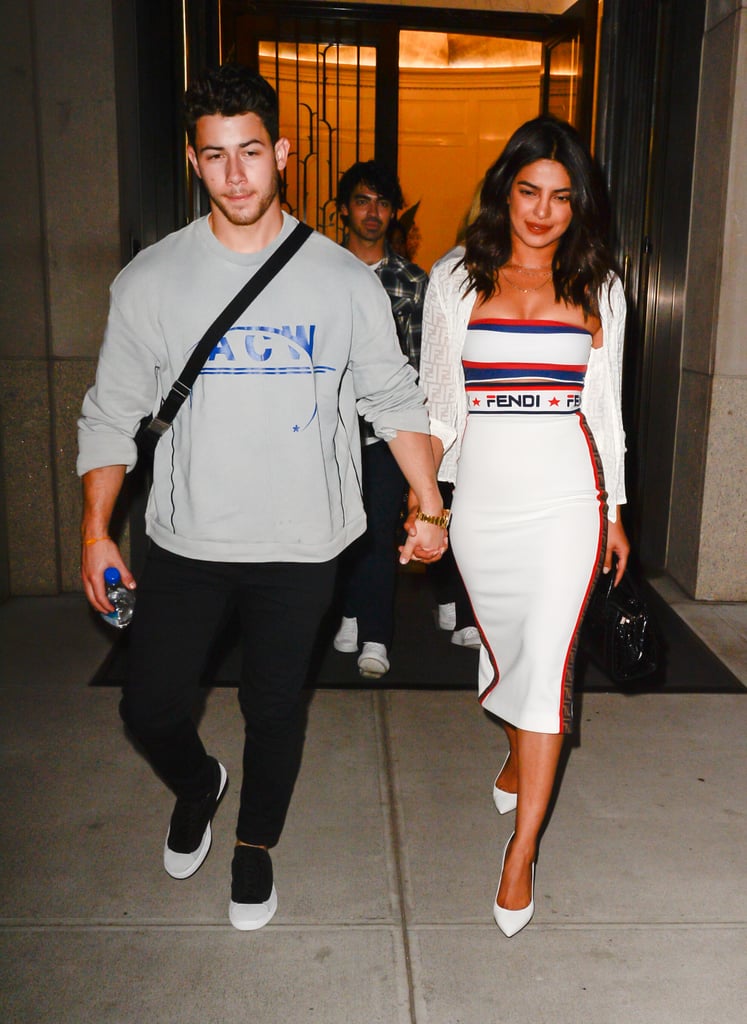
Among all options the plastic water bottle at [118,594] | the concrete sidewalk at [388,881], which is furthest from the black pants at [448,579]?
the plastic water bottle at [118,594]

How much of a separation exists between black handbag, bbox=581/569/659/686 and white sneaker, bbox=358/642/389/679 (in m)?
1.61

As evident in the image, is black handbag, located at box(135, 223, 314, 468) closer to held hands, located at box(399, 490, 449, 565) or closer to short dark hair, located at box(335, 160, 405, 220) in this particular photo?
held hands, located at box(399, 490, 449, 565)

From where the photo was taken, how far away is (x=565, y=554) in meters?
2.88

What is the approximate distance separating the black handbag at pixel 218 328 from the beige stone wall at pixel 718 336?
11.5 feet

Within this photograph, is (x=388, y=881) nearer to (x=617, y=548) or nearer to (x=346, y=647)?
(x=617, y=548)

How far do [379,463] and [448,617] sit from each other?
1129 mm

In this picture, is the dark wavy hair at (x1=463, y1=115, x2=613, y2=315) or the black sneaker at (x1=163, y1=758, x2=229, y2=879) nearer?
the dark wavy hair at (x1=463, y1=115, x2=613, y2=315)

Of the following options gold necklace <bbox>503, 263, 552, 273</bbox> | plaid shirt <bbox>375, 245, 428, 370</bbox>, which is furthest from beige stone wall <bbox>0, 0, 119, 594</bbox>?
gold necklace <bbox>503, 263, 552, 273</bbox>

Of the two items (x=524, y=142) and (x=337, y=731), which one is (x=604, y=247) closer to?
(x=524, y=142)

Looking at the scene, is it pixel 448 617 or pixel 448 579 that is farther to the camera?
pixel 448 579

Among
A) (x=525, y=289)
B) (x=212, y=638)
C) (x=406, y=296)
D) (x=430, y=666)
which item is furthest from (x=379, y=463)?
(x=212, y=638)

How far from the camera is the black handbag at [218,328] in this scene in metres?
2.47

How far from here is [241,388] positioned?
99.3 inches

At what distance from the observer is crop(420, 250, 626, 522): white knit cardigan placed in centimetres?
303
